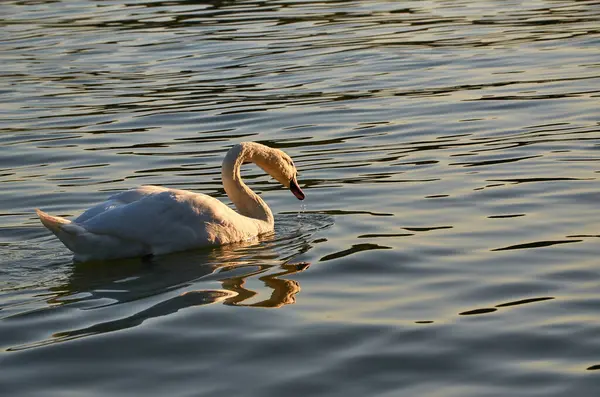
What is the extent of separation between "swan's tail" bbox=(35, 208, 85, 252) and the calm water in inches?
9.3

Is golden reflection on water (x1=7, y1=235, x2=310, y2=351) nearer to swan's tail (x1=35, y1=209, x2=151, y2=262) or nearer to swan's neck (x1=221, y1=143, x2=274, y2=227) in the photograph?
swan's tail (x1=35, y1=209, x2=151, y2=262)

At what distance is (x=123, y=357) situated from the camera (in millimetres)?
7805

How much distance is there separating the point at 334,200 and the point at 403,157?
1916 millimetres

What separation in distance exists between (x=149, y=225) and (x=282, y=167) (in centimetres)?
211

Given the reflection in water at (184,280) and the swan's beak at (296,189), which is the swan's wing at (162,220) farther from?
the swan's beak at (296,189)

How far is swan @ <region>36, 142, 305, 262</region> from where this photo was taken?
33.7 ft

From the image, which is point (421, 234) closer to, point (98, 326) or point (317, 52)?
point (98, 326)

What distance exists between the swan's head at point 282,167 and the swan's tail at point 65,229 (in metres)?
2.53

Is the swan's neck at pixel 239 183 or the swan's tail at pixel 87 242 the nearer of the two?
the swan's tail at pixel 87 242

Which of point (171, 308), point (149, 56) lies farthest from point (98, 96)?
point (171, 308)

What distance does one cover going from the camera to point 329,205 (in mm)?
12266

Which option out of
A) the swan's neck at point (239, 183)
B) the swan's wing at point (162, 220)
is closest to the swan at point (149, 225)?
the swan's wing at point (162, 220)

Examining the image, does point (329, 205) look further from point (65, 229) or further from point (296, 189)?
point (65, 229)

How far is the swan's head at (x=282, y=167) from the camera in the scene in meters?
12.3
